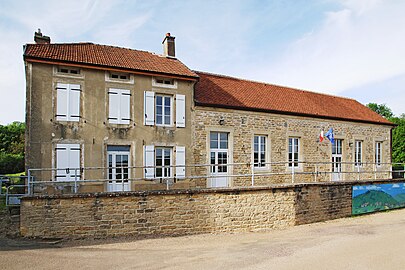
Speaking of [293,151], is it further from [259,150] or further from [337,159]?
[337,159]

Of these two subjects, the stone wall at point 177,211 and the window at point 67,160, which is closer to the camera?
the stone wall at point 177,211

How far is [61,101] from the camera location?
10.9m

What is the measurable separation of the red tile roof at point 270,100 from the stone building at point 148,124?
8 centimetres

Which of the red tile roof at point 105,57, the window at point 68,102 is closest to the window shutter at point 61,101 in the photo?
the window at point 68,102

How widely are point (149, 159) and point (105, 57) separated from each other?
14.6ft

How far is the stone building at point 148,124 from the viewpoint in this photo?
10.6 meters

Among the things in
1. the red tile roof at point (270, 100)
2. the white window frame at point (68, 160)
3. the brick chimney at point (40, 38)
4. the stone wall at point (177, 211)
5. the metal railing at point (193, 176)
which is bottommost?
the stone wall at point (177, 211)

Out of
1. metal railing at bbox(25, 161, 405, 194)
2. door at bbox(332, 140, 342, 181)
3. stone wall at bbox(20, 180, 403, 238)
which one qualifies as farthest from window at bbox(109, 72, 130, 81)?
door at bbox(332, 140, 342, 181)

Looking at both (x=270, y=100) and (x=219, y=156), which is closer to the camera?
(x=219, y=156)

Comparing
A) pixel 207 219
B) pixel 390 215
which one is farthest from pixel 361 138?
pixel 207 219

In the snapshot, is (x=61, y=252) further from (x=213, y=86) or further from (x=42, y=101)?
(x=213, y=86)

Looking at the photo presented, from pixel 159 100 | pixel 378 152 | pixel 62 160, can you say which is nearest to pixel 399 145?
pixel 378 152

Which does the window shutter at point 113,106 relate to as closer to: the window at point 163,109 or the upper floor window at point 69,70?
the window at point 163,109

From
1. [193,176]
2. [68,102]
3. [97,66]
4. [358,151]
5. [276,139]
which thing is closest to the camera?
[68,102]
